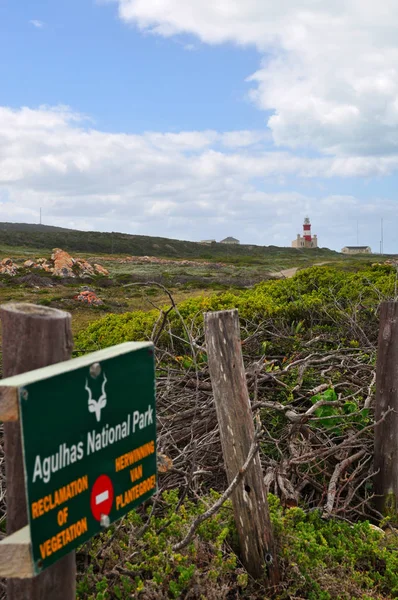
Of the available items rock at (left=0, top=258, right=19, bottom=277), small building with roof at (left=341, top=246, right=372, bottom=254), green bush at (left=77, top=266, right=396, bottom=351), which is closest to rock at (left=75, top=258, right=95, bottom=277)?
rock at (left=0, top=258, right=19, bottom=277)

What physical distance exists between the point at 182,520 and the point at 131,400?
4.73ft

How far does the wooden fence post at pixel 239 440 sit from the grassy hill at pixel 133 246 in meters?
72.7

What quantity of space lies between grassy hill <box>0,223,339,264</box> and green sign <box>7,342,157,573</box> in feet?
242

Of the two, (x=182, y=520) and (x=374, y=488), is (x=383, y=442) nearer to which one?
(x=374, y=488)

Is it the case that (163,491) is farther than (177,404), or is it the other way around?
(177,404)

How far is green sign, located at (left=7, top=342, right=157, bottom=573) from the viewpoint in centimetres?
166

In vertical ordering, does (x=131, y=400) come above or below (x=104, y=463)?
above

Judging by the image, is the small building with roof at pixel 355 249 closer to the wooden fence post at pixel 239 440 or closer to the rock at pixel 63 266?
the rock at pixel 63 266

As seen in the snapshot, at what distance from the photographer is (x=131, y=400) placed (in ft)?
6.73

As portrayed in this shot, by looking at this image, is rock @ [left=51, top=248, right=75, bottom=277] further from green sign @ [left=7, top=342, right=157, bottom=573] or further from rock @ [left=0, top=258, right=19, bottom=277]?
green sign @ [left=7, top=342, right=157, bottom=573]

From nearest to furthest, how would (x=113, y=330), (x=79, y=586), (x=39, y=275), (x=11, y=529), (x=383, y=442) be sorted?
→ (x=11, y=529) < (x=79, y=586) < (x=383, y=442) < (x=113, y=330) < (x=39, y=275)

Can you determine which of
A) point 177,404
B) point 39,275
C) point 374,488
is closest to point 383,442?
point 374,488

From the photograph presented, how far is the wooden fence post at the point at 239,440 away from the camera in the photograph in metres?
A: 3.10

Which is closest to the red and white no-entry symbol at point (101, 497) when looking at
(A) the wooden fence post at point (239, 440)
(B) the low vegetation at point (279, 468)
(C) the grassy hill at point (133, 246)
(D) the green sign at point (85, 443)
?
(D) the green sign at point (85, 443)
